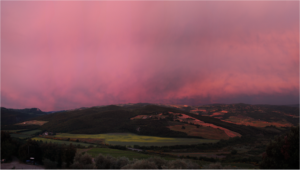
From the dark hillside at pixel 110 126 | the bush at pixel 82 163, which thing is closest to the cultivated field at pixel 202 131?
the dark hillside at pixel 110 126

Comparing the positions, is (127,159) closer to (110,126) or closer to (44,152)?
(44,152)

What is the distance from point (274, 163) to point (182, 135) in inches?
3755

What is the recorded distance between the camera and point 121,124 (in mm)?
170875

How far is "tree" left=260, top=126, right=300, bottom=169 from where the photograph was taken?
27.0m

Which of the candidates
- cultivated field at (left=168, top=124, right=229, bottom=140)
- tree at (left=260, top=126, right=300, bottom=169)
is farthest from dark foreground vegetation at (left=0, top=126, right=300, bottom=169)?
cultivated field at (left=168, top=124, right=229, bottom=140)

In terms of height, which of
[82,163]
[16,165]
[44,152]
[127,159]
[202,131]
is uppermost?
[82,163]

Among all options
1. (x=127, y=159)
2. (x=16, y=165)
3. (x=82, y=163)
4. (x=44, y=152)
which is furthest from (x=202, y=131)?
(x=16, y=165)

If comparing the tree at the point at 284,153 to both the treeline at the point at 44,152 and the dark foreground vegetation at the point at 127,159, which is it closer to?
the dark foreground vegetation at the point at 127,159

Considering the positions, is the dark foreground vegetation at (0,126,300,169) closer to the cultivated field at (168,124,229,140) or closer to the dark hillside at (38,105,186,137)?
the cultivated field at (168,124,229,140)

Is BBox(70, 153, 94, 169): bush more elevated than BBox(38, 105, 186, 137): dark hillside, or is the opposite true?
BBox(70, 153, 94, 169): bush

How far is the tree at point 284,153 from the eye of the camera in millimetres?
26984

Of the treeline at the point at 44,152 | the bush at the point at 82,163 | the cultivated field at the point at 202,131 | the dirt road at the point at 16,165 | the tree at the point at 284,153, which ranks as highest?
the tree at the point at 284,153

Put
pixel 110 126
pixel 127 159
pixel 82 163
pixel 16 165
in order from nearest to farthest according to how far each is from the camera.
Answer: pixel 82 163
pixel 127 159
pixel 16 165
pixel 110 126

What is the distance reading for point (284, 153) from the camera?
27828 mm
